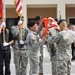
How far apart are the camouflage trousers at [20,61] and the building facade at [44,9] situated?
13.5 meters

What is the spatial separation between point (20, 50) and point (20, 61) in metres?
0.34

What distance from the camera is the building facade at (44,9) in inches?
904

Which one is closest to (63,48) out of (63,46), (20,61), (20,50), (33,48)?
(63,46)

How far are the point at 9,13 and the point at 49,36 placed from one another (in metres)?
17.1

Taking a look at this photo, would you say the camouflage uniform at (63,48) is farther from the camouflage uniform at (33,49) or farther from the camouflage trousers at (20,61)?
the camouflage trousers at (20,61)

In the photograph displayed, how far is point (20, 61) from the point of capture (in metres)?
9.48

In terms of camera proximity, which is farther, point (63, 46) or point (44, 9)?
point (44, 9)

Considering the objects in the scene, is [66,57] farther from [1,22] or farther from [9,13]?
[9,13]

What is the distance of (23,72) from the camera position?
948 centimetres

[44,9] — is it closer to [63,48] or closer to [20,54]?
[20,54]

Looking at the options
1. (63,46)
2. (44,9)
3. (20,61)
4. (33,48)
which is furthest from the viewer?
(44,9)

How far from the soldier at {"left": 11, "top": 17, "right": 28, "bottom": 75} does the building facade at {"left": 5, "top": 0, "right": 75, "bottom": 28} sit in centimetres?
1338

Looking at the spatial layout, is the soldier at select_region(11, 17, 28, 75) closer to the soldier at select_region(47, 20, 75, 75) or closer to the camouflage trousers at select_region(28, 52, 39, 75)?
the camouflage trousers at select_region(28, 52, 39, 75)

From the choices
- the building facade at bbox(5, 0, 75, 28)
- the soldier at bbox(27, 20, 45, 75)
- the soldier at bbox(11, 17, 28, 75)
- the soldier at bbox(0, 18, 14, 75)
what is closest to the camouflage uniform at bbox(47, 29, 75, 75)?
the soldier at bbox(27, 20, 45, 75)
